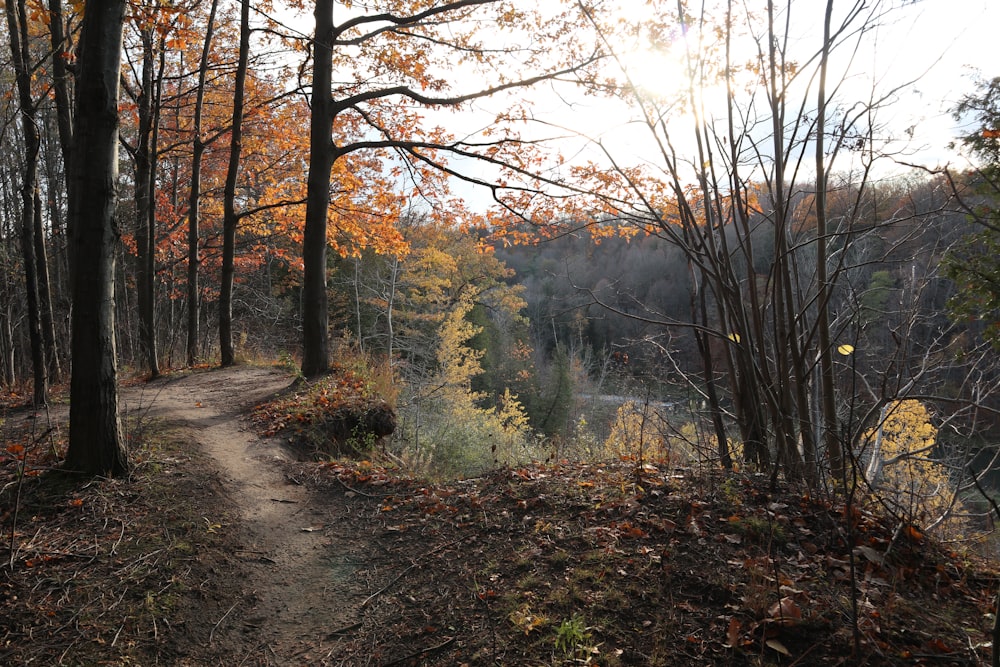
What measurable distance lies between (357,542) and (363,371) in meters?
5.20

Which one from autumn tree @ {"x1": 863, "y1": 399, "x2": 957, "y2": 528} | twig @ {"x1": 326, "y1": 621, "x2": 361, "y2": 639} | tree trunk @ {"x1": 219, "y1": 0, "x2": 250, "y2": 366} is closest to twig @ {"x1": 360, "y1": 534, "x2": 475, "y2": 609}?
twig @ {"x1": 326, "y1": 621, "x2": 361, "y2": 639}

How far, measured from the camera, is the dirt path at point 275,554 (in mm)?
2924

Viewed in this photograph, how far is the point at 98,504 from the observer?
148 inches

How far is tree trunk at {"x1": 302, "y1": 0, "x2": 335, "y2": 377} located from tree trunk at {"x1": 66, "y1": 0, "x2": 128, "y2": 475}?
4576 millimetres

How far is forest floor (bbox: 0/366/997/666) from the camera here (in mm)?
2469

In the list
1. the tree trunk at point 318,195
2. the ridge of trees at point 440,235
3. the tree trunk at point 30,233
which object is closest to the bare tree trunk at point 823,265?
the ridge of trees at point 440,235

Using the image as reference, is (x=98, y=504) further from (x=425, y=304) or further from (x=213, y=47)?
(x=425, y=304)

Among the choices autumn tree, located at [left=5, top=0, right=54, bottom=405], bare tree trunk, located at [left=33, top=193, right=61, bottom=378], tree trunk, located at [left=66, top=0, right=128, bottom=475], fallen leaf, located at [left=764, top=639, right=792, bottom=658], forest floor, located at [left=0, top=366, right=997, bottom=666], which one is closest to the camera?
fallen leaf, located at [left=764, top=639, right=792, bottom=658]

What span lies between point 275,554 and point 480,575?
4.89ft

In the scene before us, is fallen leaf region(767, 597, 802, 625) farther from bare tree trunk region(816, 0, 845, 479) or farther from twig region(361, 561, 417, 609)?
twig region(361, 561, 417, 609)

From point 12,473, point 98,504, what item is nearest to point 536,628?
point 98,504

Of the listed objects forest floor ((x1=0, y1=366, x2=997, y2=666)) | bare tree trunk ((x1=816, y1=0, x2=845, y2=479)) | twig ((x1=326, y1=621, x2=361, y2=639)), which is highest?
bare tree trunk ((x1=816, y1=0, x2=845, y2=479))

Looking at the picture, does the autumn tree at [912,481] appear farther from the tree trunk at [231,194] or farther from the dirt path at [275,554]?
the tree trunk at [231,194]

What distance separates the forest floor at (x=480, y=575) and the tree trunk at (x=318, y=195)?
421 cm
